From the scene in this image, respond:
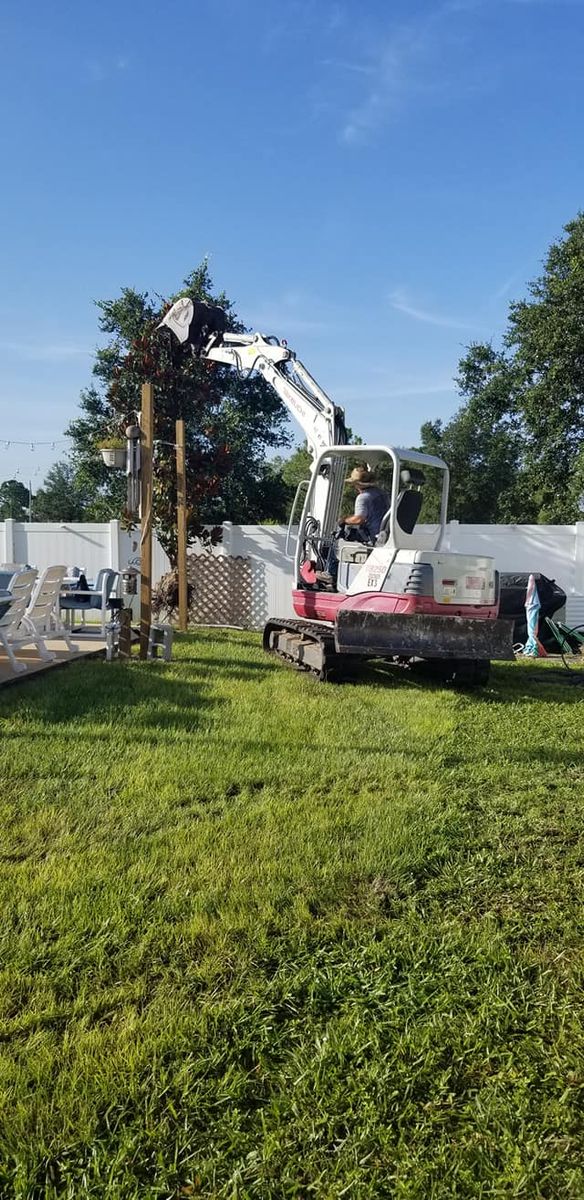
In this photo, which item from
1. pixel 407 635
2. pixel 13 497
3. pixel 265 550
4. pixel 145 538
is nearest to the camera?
pixel 407 635

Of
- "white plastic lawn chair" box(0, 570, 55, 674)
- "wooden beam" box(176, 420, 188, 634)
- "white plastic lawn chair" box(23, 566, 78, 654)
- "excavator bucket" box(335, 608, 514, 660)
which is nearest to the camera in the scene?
"white plastic lawn chair" box(0, 570, 55, 674)

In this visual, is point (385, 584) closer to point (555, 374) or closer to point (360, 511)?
point (360, 511)

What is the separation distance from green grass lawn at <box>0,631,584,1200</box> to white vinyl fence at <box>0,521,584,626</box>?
837 cm

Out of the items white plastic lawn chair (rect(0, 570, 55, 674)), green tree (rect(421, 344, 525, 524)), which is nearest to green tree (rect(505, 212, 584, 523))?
green tree (rect(421, 344, 525, 524))

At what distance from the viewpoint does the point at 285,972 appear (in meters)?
2.25

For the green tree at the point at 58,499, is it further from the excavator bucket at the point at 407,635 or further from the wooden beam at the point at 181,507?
the excavator bucket at the point at 407,635

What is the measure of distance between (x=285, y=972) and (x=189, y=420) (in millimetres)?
14928

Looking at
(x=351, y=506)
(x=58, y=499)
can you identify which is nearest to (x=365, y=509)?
(x=351, y=506)

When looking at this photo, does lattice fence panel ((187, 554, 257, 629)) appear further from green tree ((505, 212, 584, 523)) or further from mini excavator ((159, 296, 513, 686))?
green tree ((505, 212, 584, 523))

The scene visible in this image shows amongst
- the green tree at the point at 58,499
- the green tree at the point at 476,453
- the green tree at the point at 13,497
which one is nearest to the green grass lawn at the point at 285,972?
the green tree at the point at 476,453

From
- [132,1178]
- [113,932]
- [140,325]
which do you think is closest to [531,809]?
[113,932]

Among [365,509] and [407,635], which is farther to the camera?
[365,509]

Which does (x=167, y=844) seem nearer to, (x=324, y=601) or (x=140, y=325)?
(x=324, y=601)

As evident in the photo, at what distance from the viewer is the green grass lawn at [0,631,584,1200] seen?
1.62 m
